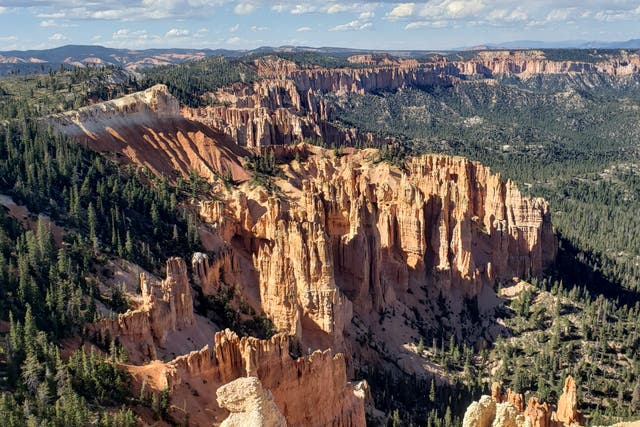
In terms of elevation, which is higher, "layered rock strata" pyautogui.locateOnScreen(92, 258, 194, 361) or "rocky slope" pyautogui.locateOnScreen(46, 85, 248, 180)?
"rocky slope" pyautogui.locateOnScreen(46, 85, 248, 180)

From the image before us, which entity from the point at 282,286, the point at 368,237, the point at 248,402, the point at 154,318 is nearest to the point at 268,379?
the point at 154,318

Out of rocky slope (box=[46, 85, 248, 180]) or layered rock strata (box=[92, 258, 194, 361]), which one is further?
rocky slope (box=[46, 85, 248, 180])

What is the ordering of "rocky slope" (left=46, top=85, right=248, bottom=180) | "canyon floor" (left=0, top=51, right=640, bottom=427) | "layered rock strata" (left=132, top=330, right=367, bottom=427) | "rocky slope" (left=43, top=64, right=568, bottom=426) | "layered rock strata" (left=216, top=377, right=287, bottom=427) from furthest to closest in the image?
"rocky slope" (left=46, top=85, right=248, bottom=180)
"rocky slope" (left=43, top=64, right=568, bottom=426)
"canyon floor" (left=0, top=51, right=640, bottom=427)
"layered rock strata" (left=132, top=330, right=367, bottom=427)
"layered rock strata" (left=216, top=377, right=287, bottom=427)

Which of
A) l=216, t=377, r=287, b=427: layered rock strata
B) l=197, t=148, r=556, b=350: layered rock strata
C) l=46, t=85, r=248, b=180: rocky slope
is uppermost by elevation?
l=46, t=85, r=248, b=180: rocky slope

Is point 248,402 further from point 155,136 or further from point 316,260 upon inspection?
point 155,136

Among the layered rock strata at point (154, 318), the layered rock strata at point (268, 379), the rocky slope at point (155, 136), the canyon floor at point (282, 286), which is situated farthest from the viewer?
the rocky slope at point (155, 136)

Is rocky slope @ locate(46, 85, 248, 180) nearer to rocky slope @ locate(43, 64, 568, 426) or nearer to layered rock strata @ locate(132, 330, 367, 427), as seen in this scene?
rocky slope @ locate(43, 64, 568, 426)

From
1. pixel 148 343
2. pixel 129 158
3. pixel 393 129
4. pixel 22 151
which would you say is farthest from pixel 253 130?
pixel 393 129

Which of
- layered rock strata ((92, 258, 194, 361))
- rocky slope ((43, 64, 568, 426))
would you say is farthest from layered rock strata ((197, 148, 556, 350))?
layered rock strata ((92, 258, 194, 361))

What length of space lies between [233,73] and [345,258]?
393 ft

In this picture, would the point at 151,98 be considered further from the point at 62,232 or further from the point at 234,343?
the point at 234,343

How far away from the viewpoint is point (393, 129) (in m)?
185

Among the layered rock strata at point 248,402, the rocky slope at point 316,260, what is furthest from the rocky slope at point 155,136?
the layered rock strata at point 248,402

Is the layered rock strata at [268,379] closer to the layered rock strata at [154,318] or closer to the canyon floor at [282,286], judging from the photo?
the canyon floor at [282,286]
